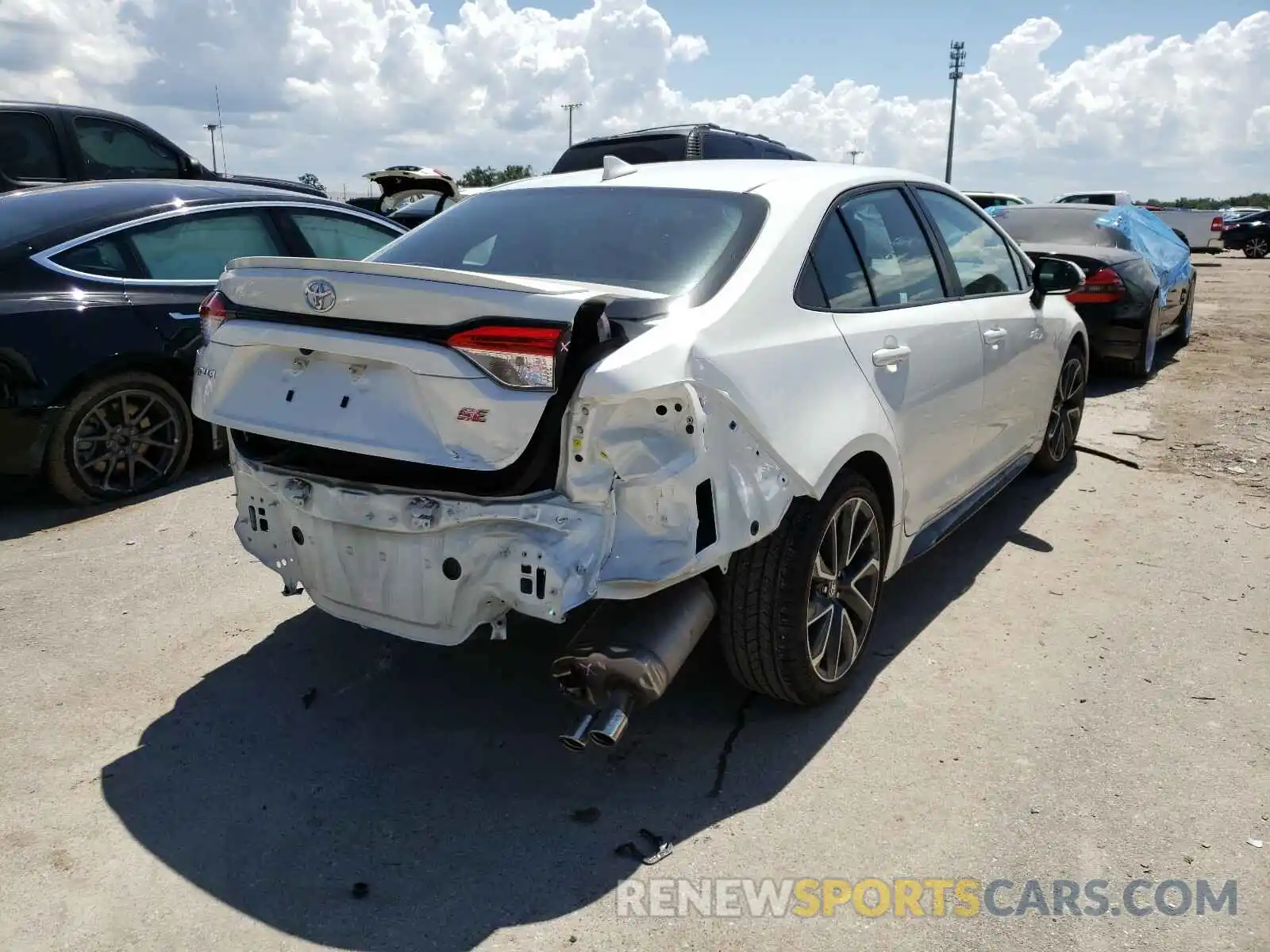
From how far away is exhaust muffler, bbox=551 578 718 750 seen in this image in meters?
2.57

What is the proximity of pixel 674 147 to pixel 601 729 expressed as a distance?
26.9ft

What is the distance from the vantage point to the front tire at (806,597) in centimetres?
286

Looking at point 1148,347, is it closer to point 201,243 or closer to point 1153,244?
point 1153,244

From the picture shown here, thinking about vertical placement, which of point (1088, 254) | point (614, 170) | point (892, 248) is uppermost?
point (614, 170)

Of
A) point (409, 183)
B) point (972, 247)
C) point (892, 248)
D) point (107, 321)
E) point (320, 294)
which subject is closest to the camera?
point (320, 294)

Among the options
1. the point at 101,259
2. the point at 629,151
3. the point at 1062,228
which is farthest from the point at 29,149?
the point at 1062,228

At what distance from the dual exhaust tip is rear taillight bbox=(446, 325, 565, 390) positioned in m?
0.85

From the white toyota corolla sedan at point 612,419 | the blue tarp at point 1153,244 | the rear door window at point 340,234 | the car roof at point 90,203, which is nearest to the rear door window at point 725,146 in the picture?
the blue tarp at point 1153,244

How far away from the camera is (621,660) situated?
257 centimetres

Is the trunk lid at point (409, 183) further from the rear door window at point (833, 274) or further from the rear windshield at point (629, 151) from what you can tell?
the rear door window at point (833, 274)

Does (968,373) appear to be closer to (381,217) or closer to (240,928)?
(240,928)

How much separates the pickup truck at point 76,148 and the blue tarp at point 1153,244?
6770 millimetres

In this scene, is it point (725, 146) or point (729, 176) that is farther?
point (725, 146)

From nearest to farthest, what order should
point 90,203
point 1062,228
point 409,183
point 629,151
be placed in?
point 90,203 < point 1062,228 < point 629,151 < point 409,183
